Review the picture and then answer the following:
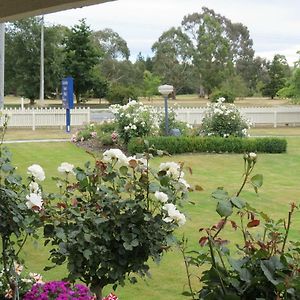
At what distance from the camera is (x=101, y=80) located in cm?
3089

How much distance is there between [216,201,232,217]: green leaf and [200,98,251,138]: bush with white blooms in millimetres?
11780

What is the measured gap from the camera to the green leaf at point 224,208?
5.04ft

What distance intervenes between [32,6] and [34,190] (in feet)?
2.81

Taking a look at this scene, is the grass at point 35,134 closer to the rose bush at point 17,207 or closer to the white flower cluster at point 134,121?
the white flower cluster at point 134,121

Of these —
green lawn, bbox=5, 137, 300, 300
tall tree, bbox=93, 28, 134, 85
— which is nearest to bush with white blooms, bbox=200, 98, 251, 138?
green lawn, bbox=5, 137, 300, 300

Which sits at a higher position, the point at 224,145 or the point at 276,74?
the point at 276,74

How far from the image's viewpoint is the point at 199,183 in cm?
866

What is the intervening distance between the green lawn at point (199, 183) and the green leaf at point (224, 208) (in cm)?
106

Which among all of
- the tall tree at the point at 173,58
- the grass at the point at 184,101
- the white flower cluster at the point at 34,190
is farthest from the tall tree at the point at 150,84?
the white flower cluster at the point at 34,190

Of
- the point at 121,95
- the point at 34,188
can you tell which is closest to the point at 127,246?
the point at 34,188

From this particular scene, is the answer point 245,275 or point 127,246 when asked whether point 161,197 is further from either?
point 245,275

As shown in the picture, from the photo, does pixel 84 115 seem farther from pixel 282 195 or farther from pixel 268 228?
pixel 268 228

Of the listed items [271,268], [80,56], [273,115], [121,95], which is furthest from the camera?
[80,56]

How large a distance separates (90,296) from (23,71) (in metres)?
→ 29.0
